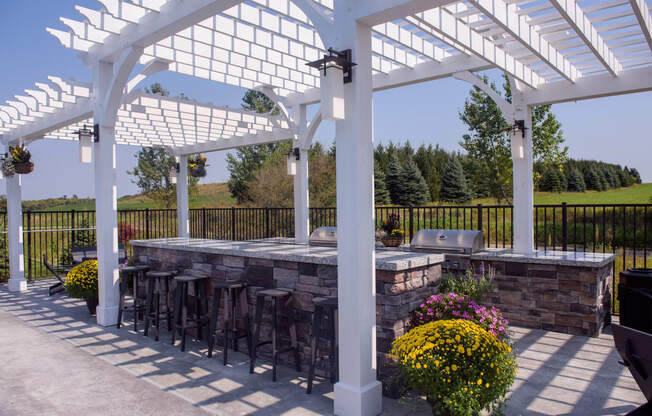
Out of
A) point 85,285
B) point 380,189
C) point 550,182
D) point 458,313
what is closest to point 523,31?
point 458,313

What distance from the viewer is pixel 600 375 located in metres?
3.58

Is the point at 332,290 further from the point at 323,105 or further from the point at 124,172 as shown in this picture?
the point at 124,172

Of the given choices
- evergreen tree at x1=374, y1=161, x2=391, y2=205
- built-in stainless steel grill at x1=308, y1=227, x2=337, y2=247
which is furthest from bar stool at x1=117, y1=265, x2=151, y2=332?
A: evergreen tree at x1=374, y1=161, x2=391, y2=205

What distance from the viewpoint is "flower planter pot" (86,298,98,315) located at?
18.9ft

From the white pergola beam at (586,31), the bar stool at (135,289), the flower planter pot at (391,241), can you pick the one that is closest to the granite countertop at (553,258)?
the flower planter pot at (391,241)

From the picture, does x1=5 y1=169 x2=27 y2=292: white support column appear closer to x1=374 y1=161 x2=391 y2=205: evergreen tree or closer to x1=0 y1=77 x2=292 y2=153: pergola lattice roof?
x1=0 y1=77 x2=292 y2=153: pergola lattice roof

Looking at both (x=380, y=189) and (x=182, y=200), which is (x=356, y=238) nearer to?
(x=182, y=200)

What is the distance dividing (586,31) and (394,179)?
1875 centimetres

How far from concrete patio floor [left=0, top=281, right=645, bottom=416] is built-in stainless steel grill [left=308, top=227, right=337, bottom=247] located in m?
2.71

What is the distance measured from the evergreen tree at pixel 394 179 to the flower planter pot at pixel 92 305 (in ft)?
59.5

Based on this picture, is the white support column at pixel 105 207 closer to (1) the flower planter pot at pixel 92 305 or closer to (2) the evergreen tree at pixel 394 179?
(1) the flower planter pot at pixel 92 305

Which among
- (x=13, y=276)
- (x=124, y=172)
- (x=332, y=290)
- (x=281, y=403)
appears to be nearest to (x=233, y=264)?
(x=332, y=290)

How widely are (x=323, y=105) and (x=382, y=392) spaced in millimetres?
2131

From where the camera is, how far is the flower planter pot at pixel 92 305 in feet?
18.9
